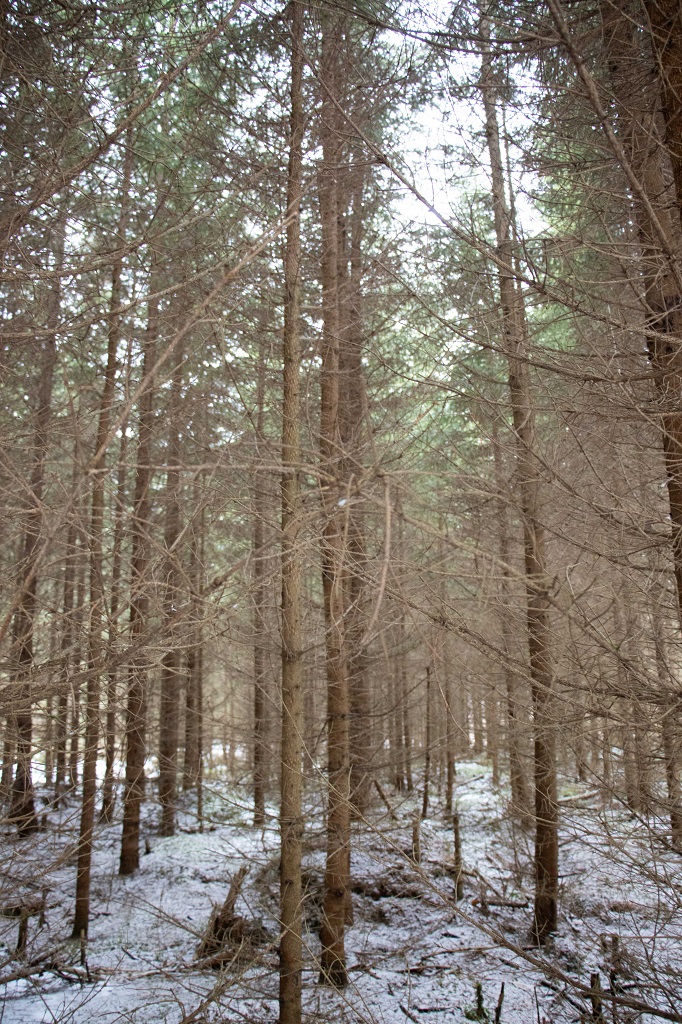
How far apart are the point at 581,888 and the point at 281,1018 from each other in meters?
5.93

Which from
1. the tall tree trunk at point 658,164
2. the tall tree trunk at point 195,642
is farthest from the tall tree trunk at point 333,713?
the tall tree trunk at point 658,164

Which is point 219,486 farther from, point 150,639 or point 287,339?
point 150,639

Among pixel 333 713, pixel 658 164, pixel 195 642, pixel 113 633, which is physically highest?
pixel 658 164

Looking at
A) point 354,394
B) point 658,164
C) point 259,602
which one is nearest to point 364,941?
point 259,602

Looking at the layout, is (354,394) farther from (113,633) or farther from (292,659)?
(113,633)

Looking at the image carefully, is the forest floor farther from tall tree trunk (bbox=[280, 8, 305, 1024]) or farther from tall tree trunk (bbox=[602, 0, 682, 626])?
tall tree trunk (bbox=[602, 0, 682, 626])

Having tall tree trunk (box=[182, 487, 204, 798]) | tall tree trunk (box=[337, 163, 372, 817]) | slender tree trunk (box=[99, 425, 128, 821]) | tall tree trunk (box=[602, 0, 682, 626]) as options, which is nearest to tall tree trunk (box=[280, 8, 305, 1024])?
tall tree trunk (box=[337, 163, 372, 817])

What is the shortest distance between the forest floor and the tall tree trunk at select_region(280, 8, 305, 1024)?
159 millimetres

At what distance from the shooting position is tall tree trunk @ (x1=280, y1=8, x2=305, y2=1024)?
4379 mm

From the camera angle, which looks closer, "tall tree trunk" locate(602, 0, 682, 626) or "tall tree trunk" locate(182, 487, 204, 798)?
"tall tree trunk" locate(182, 487, 204, 798)

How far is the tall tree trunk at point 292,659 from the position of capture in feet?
14.4

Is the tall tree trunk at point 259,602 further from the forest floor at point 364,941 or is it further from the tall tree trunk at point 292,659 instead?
the forest floor at point 364,941

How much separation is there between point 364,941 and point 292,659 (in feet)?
14.3

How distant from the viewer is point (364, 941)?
7234mm
